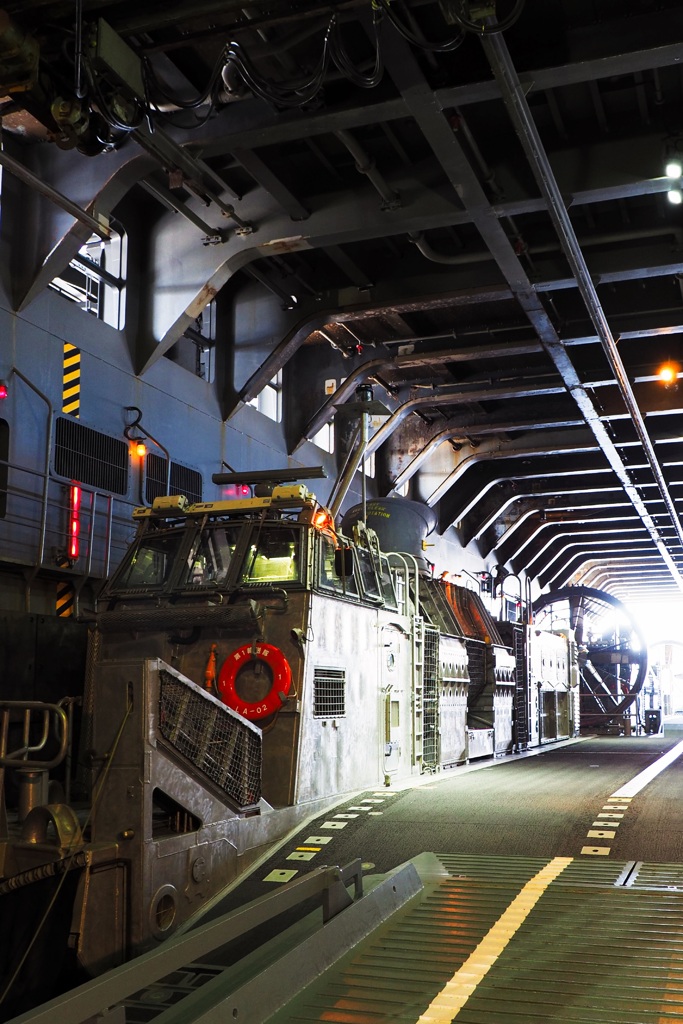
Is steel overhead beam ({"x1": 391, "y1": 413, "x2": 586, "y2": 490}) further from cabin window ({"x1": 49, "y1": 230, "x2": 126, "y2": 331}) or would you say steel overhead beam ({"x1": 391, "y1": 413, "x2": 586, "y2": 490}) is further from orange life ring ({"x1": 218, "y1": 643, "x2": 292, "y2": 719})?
orange life ring ({"x1": 218, "y1": 643, "x2": 292, "y2": 719})

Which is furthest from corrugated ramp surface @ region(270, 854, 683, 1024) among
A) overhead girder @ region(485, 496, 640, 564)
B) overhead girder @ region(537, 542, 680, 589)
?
overhead girder @ region(537, 542, 680, 589)

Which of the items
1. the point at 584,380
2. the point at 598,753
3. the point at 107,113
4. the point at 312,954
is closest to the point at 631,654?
the point at 584,380

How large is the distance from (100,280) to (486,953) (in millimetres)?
10643

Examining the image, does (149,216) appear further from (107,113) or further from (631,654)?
(631,654)

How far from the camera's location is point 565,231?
12.0 meters

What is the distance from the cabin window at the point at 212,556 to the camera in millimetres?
8133

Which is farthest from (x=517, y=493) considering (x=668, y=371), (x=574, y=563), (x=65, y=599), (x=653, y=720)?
(x=65, y=599)

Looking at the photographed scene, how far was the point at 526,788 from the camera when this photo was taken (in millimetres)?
8625

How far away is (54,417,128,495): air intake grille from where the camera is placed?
37.4 ft

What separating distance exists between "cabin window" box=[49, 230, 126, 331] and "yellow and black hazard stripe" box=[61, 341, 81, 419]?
112 cm

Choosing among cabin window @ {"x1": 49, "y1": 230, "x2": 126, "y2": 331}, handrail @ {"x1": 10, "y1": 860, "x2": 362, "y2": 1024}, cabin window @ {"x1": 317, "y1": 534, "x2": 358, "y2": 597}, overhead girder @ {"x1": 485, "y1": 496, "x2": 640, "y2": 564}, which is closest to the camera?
handrail @ {"x1": 10, "y1": 860, "x2": 362, "y2": 1024}

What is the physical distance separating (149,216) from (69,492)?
4.50 m

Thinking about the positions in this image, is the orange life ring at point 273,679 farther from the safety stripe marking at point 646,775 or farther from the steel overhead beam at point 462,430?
the steel overhead beam at point 462,430

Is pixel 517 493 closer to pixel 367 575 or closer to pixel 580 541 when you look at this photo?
pixel 580 541
